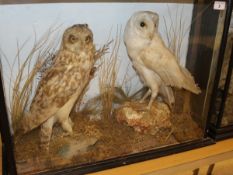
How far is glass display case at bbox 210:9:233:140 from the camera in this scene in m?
0.95

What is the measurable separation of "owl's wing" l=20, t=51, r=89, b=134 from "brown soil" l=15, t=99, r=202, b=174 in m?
0.05

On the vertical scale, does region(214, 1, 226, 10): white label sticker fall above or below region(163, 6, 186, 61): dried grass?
above

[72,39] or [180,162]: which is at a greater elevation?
[72,39]

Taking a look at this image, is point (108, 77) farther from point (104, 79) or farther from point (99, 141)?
point (99, 141)

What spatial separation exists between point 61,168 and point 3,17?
455 millimetres

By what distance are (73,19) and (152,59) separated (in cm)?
28

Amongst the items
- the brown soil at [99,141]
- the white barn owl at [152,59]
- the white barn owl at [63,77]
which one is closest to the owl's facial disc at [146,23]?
the white barn owl at [152,59]

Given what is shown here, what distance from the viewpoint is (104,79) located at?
3.21 ft

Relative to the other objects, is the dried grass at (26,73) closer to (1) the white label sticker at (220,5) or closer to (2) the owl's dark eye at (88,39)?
(2) the owl's dark eye at (88,39)

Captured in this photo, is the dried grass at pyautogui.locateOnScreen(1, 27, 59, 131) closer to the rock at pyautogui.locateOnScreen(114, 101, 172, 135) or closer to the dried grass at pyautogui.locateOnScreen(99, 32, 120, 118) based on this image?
the dried grass at pyautogui.locateOnScreen(99, 32, 120, 118)

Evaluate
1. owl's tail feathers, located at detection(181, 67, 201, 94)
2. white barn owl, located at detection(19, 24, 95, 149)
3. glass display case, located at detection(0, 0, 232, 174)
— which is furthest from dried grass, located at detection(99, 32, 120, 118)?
owl's tail feathers, located at detection(181, 67, 201, 94)

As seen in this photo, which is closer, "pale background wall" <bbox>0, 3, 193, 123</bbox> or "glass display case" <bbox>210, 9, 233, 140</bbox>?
"pale background wall" <bbox>0, 3, 193, 123</bbox>

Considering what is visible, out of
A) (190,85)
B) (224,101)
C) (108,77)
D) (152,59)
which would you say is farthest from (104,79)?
(224,101)

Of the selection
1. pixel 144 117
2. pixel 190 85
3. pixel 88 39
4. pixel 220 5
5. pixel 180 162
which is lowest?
pixel 180 162
